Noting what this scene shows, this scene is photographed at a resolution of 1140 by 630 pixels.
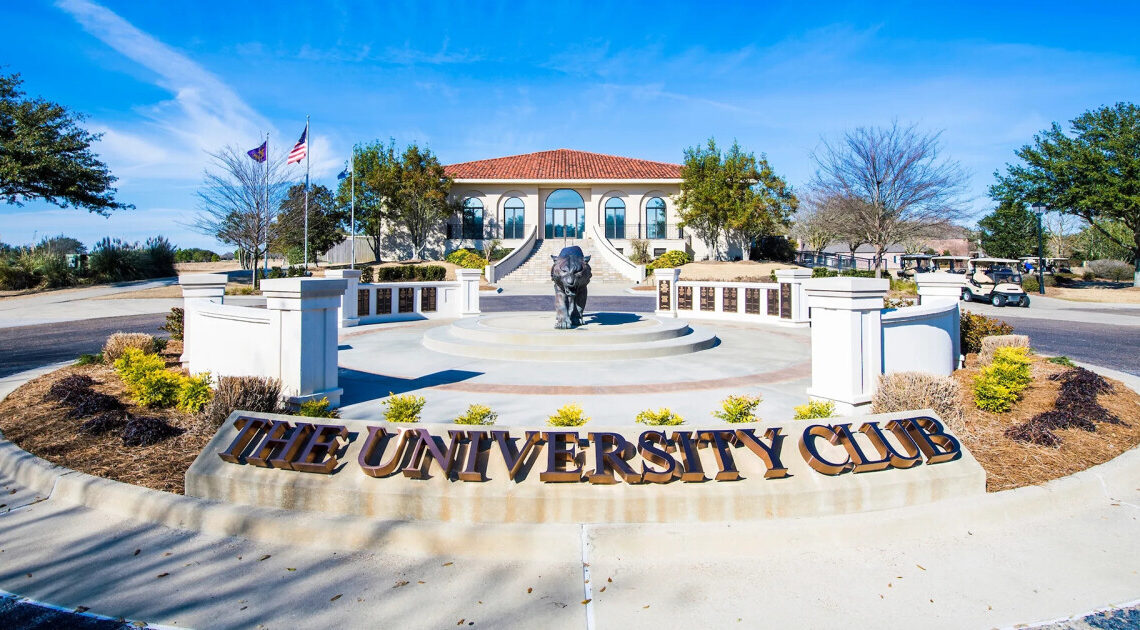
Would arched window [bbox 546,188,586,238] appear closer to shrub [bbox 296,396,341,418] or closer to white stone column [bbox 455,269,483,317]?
white stone column [bbox 455,269,483,317]

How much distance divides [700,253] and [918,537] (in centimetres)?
4660

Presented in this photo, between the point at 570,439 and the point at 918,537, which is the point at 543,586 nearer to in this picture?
the point at 570,439

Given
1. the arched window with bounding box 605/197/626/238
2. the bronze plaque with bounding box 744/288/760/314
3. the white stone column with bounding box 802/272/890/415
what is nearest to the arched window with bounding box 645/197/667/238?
the arched window with bounding box 605/197/626/238

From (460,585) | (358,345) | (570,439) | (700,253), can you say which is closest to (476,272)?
(358,345)

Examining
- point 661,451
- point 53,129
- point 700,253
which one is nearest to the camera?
point 661,451

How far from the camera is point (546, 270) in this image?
4219 centimetres

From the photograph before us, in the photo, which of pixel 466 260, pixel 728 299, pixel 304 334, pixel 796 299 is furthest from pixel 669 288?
pixel 466 260

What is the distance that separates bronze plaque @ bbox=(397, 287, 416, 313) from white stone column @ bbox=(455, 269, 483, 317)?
5.25ft

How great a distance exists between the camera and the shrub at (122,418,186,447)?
6.45m

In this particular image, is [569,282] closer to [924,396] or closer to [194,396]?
[194,396]

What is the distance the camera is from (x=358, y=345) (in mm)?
14289

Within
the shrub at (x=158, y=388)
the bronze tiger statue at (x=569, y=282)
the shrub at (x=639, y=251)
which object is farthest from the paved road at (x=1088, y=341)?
the shrub at (x=639, y=251)

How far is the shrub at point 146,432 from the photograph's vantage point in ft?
21.2

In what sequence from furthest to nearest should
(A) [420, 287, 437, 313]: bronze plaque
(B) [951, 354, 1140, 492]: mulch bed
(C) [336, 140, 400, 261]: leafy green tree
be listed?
(C) [336, 140, 400, 261]: leafy green tree
(A) [420, 287, 437, 313]: bronze plaque
(B) [951, 354, 1140, 492]: mulch bed
